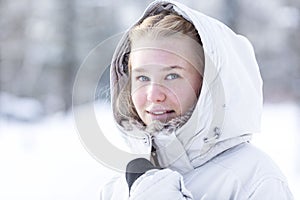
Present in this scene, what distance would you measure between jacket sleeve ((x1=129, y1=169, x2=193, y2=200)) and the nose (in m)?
0.15

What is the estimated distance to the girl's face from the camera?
55.2 inches

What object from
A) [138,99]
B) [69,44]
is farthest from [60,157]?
[138,99]

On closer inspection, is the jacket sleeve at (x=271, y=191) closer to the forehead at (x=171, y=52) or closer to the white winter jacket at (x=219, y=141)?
the white winter jacket at (x=219, y=141)

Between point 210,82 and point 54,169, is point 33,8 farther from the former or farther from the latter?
point 210,82

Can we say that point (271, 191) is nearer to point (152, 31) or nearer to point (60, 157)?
point (152, 31)

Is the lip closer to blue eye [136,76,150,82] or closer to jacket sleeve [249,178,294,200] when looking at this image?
blue eye [136,76,150,82]

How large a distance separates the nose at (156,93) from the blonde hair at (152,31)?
76 mm

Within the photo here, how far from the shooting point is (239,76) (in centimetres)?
143

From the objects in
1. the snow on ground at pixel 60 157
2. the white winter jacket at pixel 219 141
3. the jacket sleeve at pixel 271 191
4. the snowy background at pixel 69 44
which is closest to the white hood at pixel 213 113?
the white winter jacket at pixel 219 141

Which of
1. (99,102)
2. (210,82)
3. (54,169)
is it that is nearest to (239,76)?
(210,82)

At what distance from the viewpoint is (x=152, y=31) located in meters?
1.45

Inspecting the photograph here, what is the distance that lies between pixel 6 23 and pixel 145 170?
7904 mm

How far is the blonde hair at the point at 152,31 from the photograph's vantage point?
1438 millimetres

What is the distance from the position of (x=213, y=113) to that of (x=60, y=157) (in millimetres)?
4329
